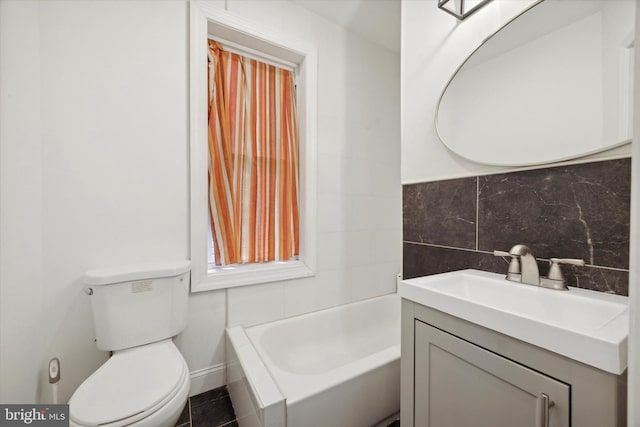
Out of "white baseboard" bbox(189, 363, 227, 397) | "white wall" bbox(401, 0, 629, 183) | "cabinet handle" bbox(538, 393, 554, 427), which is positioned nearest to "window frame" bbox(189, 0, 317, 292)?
"white baseboard" bbox(189, 363, 227, 397)

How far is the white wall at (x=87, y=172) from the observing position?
3.89 ft

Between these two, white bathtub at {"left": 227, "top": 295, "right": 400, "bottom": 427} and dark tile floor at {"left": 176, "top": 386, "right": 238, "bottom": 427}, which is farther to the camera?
dark tile floor at {"left": 176, "top": 386, "right": 238, "bottom": 427}

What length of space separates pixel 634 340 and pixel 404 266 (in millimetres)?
1095

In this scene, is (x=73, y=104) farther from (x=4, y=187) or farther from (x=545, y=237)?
(x=545, y=237)

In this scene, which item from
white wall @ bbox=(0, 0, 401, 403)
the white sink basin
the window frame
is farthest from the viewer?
the window frame

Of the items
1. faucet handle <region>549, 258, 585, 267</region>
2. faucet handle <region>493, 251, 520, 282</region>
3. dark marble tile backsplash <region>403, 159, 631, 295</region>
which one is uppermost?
dark marble tile backsplash <region>403, 159, 631, 295</region>

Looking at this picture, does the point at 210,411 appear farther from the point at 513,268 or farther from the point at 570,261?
the point at 570,261

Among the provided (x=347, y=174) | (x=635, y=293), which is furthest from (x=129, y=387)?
(x=347, y=174)

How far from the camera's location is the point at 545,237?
37.4 inches

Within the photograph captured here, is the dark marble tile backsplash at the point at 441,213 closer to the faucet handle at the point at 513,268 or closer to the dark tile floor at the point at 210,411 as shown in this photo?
the faucet handle at the point at 513,268

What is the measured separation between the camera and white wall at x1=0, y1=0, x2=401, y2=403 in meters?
1.19

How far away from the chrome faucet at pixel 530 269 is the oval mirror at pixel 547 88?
13.9 inches

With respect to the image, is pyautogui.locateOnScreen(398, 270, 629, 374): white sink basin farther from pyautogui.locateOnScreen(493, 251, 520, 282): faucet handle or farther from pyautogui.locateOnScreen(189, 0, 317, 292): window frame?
pyautogui.locateOnScreen(189, 0, 317, 292): window frame

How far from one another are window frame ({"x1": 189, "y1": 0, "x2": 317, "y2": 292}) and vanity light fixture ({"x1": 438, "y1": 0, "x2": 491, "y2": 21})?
1011 mm
